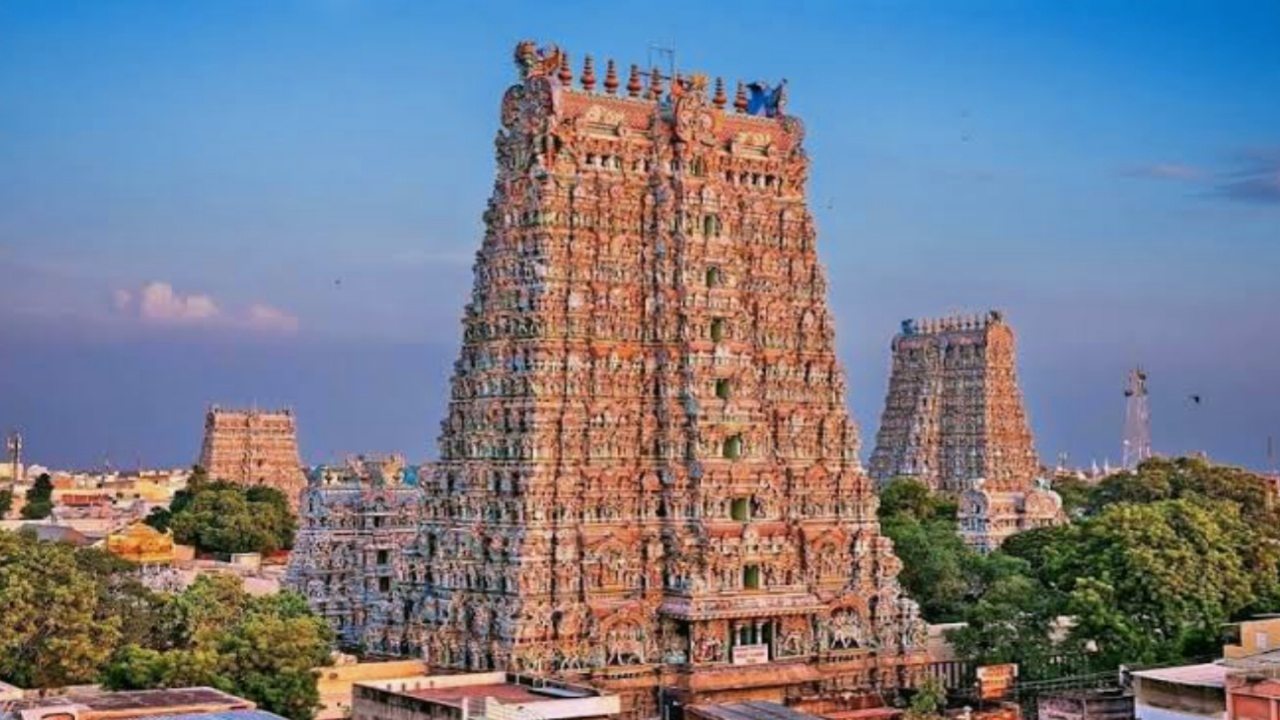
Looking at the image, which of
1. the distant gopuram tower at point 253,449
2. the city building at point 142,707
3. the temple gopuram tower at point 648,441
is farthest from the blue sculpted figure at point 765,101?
the distant gopuram tower at point 253,449

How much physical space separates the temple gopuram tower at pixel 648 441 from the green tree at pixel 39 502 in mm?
67236

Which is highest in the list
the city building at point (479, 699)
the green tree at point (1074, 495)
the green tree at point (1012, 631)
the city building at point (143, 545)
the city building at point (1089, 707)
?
the green tree at point (1074, 495)

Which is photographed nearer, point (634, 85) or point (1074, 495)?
point (634, 85)

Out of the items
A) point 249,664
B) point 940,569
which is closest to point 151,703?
point 249,664

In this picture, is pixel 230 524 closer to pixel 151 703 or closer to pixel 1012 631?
pixel 1012 631

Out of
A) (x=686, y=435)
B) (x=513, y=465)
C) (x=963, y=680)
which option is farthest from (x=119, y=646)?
(x=963, y=680)

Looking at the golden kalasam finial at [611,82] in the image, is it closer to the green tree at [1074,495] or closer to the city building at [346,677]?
the city building at [346,677]

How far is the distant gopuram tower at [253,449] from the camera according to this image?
4651 inches

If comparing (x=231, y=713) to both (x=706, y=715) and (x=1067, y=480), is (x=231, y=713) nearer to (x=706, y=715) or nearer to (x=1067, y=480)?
(x=706, y=715)

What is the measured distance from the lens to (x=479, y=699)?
1563 inches

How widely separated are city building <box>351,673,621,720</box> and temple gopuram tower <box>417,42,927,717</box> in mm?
2044

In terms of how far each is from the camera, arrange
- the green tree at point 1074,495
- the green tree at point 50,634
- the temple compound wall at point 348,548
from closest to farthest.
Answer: the green tree at point 50,634
the temple compound wall at point 348,548
the green tree at point 1074,495

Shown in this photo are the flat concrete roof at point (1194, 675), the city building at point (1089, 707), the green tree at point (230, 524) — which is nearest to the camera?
the flat concrete roof at point (1194, 675)

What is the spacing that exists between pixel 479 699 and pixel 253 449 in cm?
8360
